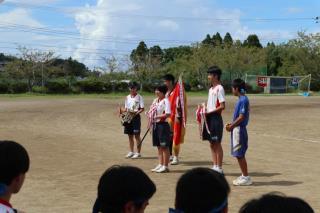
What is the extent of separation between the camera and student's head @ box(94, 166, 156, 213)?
2457 mm

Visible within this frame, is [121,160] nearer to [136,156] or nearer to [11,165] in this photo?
[136,156]

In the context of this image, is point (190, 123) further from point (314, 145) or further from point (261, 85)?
point (261, 85)

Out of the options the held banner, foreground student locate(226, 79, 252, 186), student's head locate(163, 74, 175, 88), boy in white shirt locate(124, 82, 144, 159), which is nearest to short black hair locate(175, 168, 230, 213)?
foreground student locate(226, 79, 252, 186)

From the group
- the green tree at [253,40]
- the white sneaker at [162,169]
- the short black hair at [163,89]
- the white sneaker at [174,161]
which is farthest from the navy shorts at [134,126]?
the green tree at [253,40]

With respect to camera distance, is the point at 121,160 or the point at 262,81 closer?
the point at 121,160

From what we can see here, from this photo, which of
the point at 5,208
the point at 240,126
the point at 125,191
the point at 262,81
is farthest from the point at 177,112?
the point at 262,81

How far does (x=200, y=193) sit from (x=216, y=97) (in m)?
7.13

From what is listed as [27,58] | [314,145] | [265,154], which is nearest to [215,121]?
[265,154]

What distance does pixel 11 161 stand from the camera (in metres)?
2.81

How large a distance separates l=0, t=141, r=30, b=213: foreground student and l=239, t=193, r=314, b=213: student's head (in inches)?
55.8

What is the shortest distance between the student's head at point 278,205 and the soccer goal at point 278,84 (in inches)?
2776

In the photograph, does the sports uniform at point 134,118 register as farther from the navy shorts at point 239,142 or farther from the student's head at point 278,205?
the student's head at point 278,205

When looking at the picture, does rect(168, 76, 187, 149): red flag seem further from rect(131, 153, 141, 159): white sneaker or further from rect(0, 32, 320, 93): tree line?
rect(0, 32, 320, 93): tree line

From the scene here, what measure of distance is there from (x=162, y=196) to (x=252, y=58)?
73.1m
